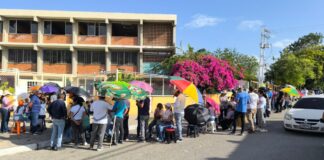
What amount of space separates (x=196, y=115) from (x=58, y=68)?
2212 centimetres

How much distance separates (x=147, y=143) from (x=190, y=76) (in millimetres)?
13126

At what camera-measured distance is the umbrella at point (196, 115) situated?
42.6ft

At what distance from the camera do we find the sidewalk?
383 inches

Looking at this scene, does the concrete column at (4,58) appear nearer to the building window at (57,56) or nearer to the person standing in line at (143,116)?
the building window at (57,56)

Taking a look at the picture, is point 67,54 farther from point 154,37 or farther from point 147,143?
point 147,143

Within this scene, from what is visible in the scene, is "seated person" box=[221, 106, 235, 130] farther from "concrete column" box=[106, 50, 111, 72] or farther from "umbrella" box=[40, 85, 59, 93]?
"concrete column" box=[106, 50, 111, 72]

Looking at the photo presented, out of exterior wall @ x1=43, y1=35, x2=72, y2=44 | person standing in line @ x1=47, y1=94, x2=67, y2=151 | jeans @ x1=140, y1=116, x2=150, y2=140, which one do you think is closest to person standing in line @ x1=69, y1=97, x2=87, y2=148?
person standing in line @ x1=47, y1=94, x2=67, y2=151

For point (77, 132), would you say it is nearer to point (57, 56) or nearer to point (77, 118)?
point (77, 118)

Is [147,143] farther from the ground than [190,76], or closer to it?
closer to it

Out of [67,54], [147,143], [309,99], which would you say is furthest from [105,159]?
[67,54]

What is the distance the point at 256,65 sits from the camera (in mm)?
51406

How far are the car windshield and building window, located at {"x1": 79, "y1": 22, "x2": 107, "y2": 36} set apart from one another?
2052cm

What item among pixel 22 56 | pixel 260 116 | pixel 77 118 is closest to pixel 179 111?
pixel 77 118

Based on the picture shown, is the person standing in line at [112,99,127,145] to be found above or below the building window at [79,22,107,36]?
below
